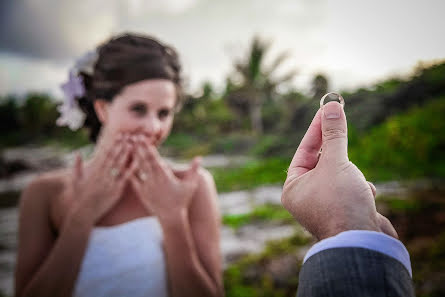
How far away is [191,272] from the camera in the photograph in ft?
4.74

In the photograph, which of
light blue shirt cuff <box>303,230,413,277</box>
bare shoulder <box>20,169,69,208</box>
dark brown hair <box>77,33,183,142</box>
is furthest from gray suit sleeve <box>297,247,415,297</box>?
bare shoulder <box>20,169,69,208</box>

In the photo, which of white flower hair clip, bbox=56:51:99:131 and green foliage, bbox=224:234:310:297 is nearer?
white flower hair clip, bbox=56:51:99:131

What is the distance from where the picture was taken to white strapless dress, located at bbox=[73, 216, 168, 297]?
1.46 m

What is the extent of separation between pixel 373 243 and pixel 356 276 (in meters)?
0.09

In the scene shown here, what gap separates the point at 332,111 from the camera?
82 centimetres

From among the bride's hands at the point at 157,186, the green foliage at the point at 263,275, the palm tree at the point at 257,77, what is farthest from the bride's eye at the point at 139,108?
the palm tree at the point at 257,77

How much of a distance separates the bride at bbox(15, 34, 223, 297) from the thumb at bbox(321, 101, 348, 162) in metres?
0.94

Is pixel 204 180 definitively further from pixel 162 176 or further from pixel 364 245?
pixel 364 245

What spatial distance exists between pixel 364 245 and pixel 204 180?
128 cm

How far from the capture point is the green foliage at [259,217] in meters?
5.10

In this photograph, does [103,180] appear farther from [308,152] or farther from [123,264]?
[308,152]

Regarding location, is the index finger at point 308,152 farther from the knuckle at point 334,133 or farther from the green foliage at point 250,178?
the green foliage at point 250,178

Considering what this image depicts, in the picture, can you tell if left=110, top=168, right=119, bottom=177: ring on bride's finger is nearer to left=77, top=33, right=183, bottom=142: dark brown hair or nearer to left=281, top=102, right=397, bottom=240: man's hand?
left=77, top=33, right=183, bottom=142: dark brown hair

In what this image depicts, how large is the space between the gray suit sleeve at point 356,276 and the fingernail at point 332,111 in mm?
385
